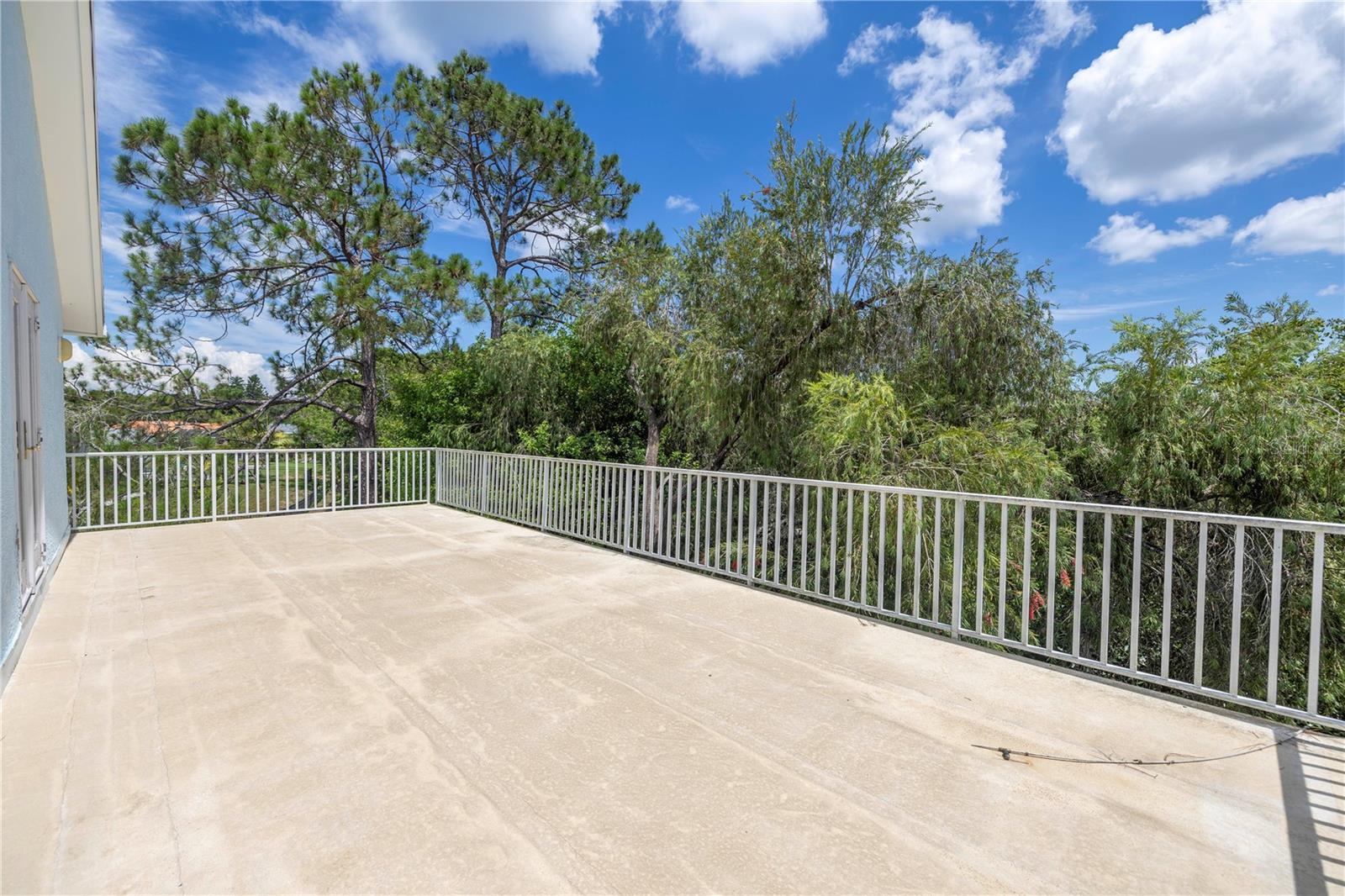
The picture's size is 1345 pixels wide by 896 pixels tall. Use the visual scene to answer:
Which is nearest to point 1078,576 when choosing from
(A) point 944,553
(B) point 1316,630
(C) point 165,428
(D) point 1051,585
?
(D) point 1051,585

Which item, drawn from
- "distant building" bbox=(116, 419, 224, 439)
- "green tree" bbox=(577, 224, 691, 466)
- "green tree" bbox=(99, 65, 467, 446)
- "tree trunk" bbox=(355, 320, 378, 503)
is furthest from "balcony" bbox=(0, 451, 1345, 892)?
"tree trunk" bbox=(355, 320, 378, 503)

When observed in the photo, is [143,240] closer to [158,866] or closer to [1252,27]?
[158,866]

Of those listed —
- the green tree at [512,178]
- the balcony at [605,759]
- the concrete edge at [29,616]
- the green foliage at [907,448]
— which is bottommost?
the balcony at [605,759]

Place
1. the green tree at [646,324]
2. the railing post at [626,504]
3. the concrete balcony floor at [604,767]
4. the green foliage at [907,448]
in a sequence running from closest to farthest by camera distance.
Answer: the concrete balcony floor at [604,767], the railing post at [626,504], the green foliage at [907,448], the green tree at [646,324]

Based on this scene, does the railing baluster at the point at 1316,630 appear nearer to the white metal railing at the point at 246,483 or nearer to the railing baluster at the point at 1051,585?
the railing baluster at the point at 1051,585

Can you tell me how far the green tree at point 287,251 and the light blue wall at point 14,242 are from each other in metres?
6.02

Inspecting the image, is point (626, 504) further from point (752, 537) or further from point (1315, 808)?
point (1315, 808)

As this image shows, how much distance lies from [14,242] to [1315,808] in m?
5.64

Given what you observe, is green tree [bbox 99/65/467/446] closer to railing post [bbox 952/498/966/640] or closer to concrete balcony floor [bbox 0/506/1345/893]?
concrete balcony floor [bbox 0/506/1345/893]

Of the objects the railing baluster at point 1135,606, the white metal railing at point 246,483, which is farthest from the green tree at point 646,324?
the railing baluster at point 1135,606

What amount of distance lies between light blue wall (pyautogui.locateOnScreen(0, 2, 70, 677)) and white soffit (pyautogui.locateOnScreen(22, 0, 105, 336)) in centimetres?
27

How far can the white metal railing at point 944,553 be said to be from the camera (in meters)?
3.51

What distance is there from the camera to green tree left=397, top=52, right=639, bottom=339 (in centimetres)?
1168

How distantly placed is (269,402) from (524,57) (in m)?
8.34
